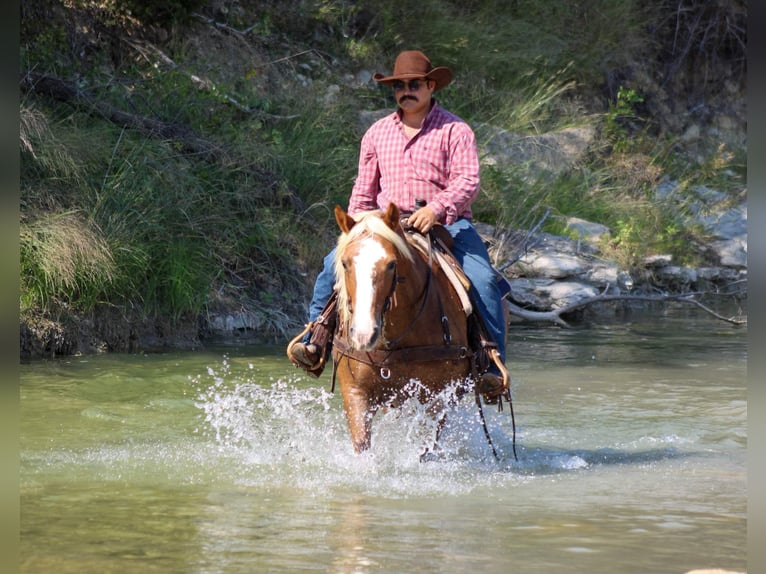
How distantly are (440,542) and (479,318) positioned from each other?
5.95ft

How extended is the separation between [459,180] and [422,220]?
444 millimetres

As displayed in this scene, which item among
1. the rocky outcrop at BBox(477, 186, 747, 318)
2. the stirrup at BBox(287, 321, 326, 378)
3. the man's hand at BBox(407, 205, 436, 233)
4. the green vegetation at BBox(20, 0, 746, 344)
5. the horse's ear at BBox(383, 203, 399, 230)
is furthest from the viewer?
the rocky outcrop at BBox(477, 186, 747, 318)

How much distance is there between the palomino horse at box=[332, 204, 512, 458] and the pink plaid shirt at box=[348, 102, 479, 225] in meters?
0.54

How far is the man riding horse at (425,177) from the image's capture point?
6.44 metres

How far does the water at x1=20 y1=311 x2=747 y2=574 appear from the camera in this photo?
472cm

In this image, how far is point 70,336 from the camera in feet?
33.4

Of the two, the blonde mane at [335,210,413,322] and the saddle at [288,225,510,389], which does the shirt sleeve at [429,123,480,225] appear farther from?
the blonde mane at [335,210,413,322]

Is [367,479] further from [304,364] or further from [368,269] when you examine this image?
[368,269]

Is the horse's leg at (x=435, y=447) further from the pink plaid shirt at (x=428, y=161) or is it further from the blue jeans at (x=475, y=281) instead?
the pink plaid shirt at (x=428, y=161)

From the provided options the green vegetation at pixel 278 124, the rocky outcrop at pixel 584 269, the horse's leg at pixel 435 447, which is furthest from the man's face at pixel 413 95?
the rocky outcrop at pixel 584 269

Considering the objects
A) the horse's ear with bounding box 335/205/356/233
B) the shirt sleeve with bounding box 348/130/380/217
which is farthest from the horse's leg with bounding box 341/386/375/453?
the shirt sleeve with bounding box 348/130/380/217

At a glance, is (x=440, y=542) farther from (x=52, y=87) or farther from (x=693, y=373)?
(x=52, y=87)

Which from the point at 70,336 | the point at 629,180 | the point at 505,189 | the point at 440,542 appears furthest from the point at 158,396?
the point at 629,180

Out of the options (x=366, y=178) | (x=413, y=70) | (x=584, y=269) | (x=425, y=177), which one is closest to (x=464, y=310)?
(x=425, y=177)
